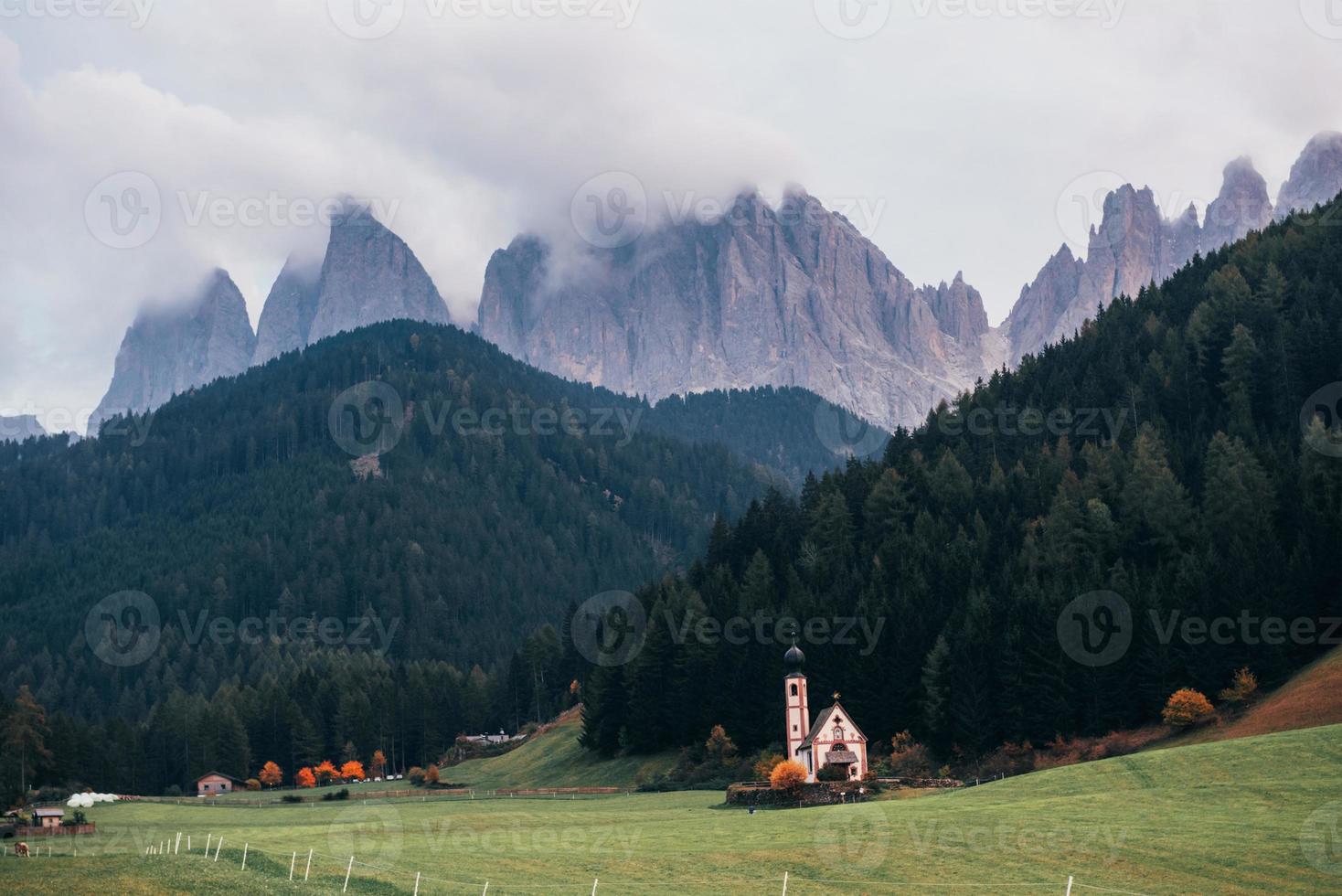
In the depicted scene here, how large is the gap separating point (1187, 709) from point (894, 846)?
1291 inches

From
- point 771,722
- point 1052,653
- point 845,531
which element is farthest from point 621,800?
point 845,531

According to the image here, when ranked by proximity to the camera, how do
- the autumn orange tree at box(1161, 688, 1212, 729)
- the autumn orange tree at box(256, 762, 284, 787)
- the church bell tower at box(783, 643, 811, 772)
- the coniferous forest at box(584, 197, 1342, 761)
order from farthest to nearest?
the autumn orange tree at box(256, 762, 284, 787) → the church bell tower at box(783, 643, 811, 772) → the coniferous forest at box(584, 197, 1342, 761) → the autumn orange tree at box(1161, 688, 1212, 729)

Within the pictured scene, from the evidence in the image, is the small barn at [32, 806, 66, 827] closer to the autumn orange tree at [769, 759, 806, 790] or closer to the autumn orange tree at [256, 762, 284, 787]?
the autumn orange tree at [769, 759, 806, 790]

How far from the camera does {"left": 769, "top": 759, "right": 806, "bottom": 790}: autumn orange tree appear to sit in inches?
3002

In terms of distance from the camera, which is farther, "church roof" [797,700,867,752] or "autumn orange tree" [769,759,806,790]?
"church roof" [797,700,867,752]

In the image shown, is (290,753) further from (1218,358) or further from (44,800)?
(1218,358)

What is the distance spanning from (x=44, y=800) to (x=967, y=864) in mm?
94087

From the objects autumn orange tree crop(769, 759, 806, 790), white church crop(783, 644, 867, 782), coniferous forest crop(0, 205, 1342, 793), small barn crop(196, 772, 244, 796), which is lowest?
small barn crop(196, 772, 244, 796)

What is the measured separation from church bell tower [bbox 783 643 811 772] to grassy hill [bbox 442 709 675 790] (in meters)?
15.0

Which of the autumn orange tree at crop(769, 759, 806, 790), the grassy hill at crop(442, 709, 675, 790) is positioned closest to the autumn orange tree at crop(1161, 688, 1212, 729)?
the autumn orange tree at crop(769, 759, 806, 790)

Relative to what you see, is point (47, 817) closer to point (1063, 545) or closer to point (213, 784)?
point (213, 784)

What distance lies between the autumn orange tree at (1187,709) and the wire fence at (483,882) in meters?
36.4

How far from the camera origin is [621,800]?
86.8 m

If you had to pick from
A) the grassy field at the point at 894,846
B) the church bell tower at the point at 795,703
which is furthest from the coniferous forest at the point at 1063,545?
the grassy field at the point at 894,846
